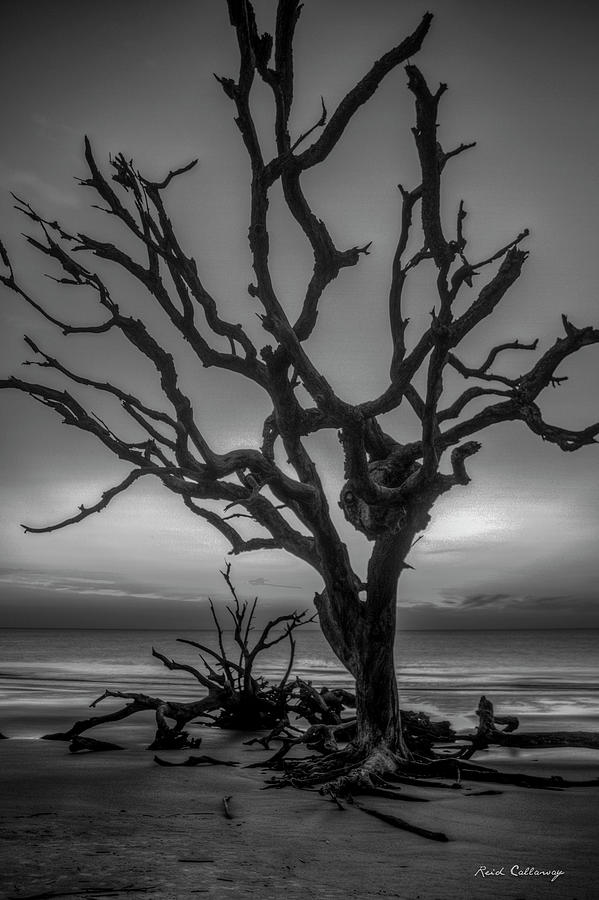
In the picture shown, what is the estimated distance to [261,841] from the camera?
5.08 meters

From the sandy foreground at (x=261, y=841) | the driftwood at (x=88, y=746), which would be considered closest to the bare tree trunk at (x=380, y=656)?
the sandy foreground at (x=261, y=841)

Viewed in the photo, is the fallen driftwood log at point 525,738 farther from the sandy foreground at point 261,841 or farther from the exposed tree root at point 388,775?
the sandy foreground at point 261,841

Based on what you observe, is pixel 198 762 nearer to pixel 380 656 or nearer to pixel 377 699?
pixel 377 699

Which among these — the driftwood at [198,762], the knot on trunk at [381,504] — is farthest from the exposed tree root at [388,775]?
the knot on trunk at [381,504]

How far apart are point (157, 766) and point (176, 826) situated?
3.76m

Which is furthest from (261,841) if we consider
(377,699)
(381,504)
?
(381,504)

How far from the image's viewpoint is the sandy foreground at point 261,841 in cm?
395

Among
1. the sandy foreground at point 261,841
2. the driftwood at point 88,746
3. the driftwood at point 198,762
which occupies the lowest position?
the driftwood at point 88,746

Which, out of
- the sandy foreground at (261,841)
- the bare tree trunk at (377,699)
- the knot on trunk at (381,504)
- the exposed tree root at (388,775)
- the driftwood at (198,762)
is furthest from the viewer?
the driftwood at (198,762)

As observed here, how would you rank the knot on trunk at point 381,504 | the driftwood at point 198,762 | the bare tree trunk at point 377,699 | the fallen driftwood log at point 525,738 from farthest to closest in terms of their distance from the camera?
the driftwood at point 198,762 → the fallen driftwood log at point 525,738 → the bare tree trunk at point 377,699 → the knot on trunk at point 381,504

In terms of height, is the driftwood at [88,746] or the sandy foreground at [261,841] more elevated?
the sandy foreground at [261,841]

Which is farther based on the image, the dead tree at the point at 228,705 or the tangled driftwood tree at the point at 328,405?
the dead tree at the point at 228,705

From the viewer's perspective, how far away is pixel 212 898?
362 centimetres

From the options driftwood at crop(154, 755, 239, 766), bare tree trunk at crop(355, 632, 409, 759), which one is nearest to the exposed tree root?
bare tree trunk at crop(355, 632, 409, 759)
